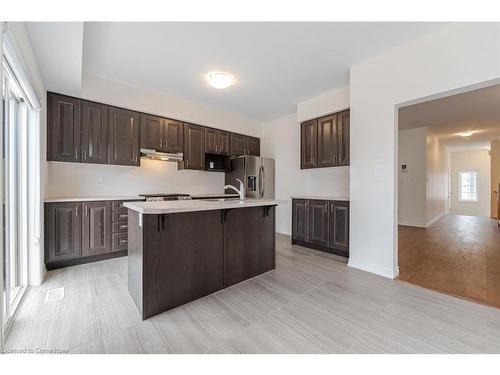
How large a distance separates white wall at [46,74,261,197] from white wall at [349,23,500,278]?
8.66 ft

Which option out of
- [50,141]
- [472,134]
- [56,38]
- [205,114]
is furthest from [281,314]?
[472,134]

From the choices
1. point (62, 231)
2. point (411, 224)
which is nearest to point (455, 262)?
point (411, 224)

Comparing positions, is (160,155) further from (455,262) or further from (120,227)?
(455,262)

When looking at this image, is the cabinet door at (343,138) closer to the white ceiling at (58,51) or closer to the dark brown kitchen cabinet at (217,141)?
the dark brown kitchen cabinet at (217,141)

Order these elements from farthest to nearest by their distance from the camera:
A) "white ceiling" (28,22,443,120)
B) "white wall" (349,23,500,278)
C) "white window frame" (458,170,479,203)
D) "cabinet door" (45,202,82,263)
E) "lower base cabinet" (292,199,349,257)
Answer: "white window frame" (458,170,479,203) < "lower base cabinet" (292,199,349,257) < "cabinet door" (45,202,82,263) < "white ceiling" (28,22,443,120) < "white wall" (349,23,500,278)

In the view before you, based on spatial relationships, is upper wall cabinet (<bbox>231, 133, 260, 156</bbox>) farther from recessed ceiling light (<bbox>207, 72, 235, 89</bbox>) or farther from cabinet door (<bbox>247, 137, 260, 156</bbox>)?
recessed ceiling light (<bbox>207, 72, 235, 89</bbox>)

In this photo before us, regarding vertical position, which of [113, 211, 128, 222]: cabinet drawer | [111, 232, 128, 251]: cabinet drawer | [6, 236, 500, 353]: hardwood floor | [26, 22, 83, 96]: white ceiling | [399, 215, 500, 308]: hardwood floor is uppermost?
[26, 22, 83, 96]: white ceiling

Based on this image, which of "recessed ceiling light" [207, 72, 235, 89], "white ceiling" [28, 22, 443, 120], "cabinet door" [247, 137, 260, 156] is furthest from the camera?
"cabinet door" [247, 137, 260, 156]

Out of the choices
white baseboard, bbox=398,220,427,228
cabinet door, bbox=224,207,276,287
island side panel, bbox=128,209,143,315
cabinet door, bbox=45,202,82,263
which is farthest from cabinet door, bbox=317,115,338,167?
white baseboard, bbox=398,220,427,228

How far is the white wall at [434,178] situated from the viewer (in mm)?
5941

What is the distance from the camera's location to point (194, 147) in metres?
4.21

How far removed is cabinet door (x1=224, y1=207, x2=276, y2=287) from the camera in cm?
232
